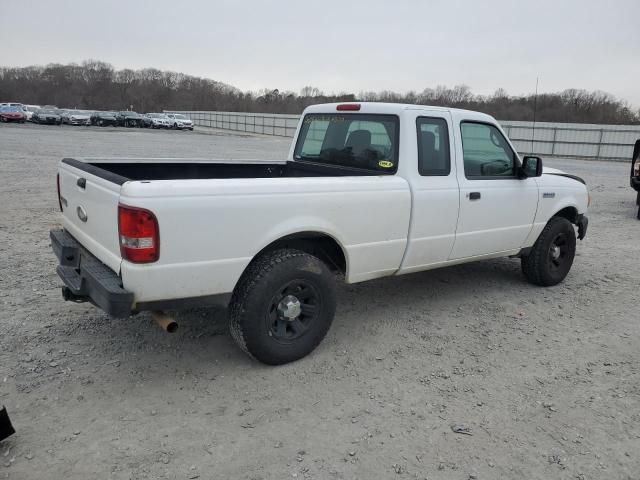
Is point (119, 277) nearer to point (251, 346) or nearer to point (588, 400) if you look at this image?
point (251, 346)

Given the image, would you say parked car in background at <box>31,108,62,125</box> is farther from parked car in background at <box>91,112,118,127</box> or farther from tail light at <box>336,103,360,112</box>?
tail light at <box>336,103,360,112</box>

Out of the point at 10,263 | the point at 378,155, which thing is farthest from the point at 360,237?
the point at 10,263

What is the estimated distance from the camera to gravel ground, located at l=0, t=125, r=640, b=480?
2879 millimetres

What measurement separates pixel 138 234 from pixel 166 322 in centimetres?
62

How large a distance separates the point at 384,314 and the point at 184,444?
251 centimetres

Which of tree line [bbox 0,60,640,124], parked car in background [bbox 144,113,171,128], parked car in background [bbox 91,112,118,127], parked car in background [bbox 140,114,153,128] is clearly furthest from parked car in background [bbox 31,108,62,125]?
tree line [bbox 0,60,640,124]

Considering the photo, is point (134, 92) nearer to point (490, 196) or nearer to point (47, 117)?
point (47, 117)

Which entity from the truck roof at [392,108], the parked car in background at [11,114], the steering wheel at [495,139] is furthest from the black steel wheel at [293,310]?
the parked car in background at [11,114]

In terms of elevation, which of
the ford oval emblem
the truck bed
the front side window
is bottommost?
the ford oval emblem

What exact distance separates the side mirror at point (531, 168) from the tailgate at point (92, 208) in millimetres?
3833

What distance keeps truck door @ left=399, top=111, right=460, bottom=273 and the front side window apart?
260 mm

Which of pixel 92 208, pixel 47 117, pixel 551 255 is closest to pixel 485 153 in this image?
pixel 551 255

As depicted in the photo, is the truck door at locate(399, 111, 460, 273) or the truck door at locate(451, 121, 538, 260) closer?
the truck door at locate(399, 111, 460, 273)

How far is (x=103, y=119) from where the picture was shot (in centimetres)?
4944
